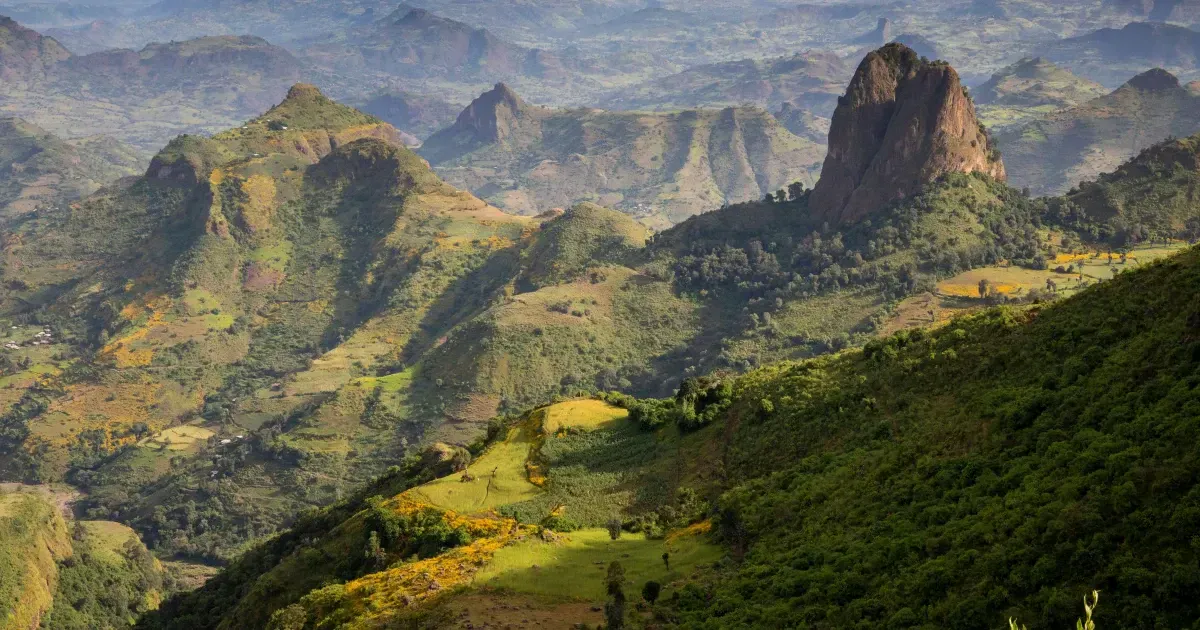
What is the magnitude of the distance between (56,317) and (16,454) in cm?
4960

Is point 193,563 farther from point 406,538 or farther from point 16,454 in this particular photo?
point 406,538

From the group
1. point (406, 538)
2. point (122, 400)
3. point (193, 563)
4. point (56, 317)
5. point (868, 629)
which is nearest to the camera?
point (868, 629)

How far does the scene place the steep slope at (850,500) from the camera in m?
29.6

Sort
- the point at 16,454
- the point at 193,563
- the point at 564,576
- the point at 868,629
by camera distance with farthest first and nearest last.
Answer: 1. the point at 16,454
2. the point at 193,563
3. the point at 564,576
4. the point at 868,629

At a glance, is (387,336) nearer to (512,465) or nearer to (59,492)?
(59,492)

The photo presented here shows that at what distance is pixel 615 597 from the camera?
4209 cm

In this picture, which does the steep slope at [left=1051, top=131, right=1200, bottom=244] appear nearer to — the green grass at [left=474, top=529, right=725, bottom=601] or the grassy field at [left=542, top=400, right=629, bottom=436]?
the grassy field at [left=542, top=400, right=629, bottom=436]

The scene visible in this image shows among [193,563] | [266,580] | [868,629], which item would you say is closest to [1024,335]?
[868,629]

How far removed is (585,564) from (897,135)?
11170 centimetres

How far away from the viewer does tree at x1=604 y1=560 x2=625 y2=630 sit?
131 ft

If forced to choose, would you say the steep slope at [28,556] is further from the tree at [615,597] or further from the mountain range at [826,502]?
the tree at [615,597]

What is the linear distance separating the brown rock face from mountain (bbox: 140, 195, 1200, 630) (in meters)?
87.0

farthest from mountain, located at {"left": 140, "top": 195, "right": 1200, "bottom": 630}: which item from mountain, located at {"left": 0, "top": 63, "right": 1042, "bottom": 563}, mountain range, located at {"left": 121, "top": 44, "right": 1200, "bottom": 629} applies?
mountain, located at {"left": 0, "top": 63, "right": 1042, "bottom": 563}

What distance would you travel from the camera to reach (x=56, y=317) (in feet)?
637
